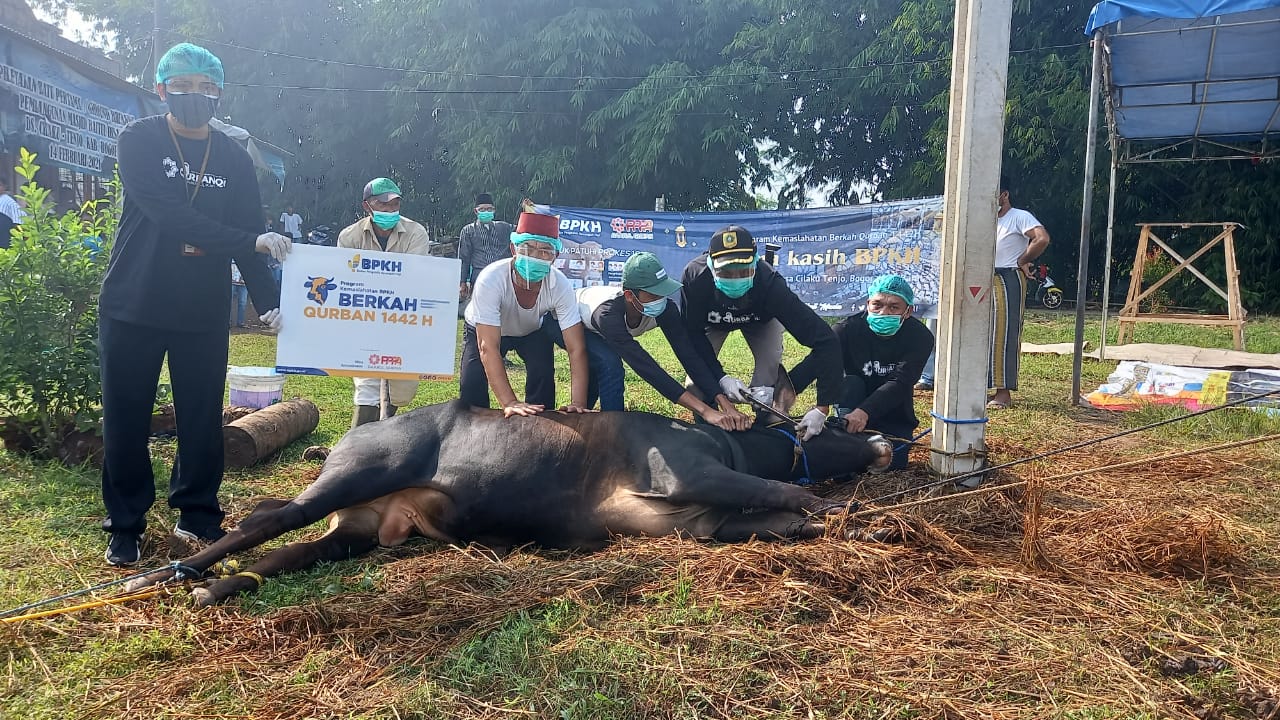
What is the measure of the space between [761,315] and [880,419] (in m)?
0.98

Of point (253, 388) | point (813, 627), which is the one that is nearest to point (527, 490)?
point (813, 627)

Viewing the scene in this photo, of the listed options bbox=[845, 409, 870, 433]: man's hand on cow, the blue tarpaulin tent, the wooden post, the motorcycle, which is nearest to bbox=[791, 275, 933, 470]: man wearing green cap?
bbox=[845, 409, 870, 433]: man's hand on cow

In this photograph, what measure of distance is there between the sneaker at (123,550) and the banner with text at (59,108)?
29.7 ft

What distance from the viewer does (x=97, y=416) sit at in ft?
17.3

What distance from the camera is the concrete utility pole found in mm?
4297

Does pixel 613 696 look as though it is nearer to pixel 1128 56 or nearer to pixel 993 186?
pixel 993 186

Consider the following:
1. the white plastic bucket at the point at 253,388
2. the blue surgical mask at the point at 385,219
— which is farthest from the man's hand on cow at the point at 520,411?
the white plastic bucket at the point at 253,388

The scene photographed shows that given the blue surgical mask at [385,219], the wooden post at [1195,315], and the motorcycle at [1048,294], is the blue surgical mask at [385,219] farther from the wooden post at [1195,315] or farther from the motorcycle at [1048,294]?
the motorcycle at [1048,294]

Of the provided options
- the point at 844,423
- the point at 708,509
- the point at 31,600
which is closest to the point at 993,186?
the point at 844,423

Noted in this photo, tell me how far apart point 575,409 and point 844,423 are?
5.13 ft

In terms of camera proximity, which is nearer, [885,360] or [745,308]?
[745,308]

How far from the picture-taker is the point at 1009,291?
7.48 meters

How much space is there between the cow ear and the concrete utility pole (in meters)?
1.08

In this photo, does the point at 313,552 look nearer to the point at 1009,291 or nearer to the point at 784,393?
the point at 784,393
